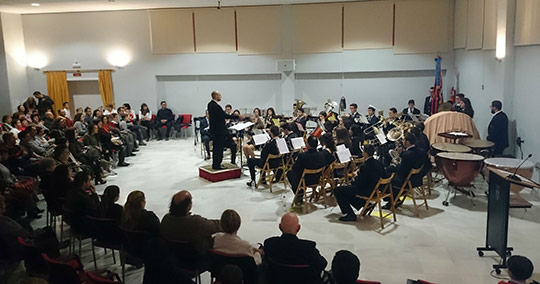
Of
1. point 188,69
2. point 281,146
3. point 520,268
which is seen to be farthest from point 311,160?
point 188,69

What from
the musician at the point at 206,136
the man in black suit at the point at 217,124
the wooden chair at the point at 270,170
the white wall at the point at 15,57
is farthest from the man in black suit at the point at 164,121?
the wooden chair at the point at 270,170

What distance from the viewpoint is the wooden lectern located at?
17.3ft

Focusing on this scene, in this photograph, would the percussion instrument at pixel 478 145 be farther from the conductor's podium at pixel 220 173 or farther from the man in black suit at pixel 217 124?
the man in black suit at pixel 217 124

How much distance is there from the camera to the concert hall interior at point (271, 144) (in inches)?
Result: 187

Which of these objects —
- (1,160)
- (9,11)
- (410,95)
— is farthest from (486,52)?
(9,11)

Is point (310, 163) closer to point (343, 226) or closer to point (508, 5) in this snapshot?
point (343, 226)

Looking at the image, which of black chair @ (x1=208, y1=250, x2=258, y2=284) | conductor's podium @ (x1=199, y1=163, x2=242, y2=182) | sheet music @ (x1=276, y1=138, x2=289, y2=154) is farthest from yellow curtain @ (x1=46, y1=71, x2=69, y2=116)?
black chair @ (x1=208, y1=250, x2=258, y2=284)

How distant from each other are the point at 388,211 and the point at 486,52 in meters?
5.98

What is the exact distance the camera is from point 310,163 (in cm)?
751

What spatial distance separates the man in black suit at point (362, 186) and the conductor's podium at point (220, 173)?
3318 mm

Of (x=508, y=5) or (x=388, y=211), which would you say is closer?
(x=388, y=211)

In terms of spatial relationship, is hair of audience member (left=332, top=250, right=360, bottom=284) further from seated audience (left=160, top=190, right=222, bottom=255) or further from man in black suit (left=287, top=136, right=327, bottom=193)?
man in black suit (left=287, top=136, right=327, bottom=193)

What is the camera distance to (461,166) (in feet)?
24.8

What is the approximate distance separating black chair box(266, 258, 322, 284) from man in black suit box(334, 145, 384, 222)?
3.25m
